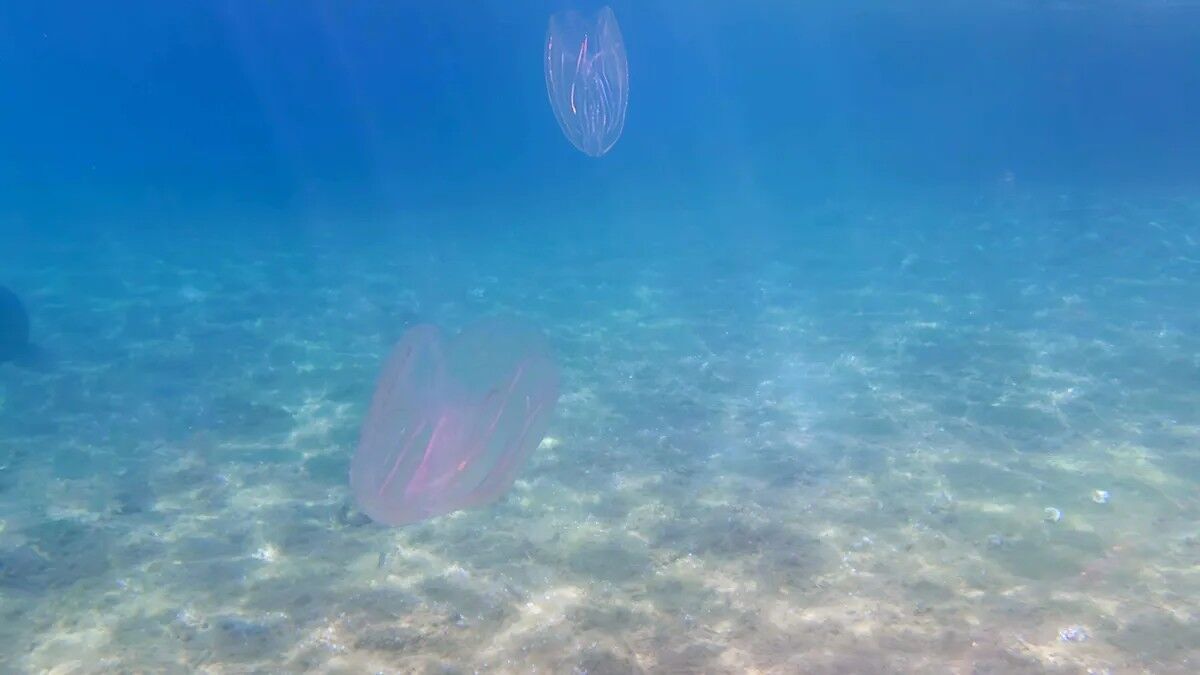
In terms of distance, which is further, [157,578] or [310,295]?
[310,295]

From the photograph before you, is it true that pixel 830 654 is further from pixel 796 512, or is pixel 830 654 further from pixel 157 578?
pixel 157 578

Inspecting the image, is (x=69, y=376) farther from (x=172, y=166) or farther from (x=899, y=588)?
(x=172, y=166)

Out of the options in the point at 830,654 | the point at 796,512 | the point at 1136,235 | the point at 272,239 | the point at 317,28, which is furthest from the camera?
the point at 317,28

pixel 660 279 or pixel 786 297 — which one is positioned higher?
pixel 660 279

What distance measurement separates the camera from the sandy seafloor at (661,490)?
17.9 feet

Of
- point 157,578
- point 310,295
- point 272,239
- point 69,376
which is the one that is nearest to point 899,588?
point 157,578

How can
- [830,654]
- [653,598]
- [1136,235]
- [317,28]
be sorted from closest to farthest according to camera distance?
[830,654] → [653,598] → [1136,235] → [317,28]

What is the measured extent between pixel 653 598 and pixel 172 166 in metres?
58.6

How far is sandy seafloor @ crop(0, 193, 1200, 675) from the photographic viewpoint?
546 cm

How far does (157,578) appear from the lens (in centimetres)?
639

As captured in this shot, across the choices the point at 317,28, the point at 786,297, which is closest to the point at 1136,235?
the point at 786,297

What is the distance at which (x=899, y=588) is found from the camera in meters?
5.98

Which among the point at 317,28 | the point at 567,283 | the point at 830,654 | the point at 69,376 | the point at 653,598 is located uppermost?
the point at 317,28

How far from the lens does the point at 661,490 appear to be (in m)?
7.84
